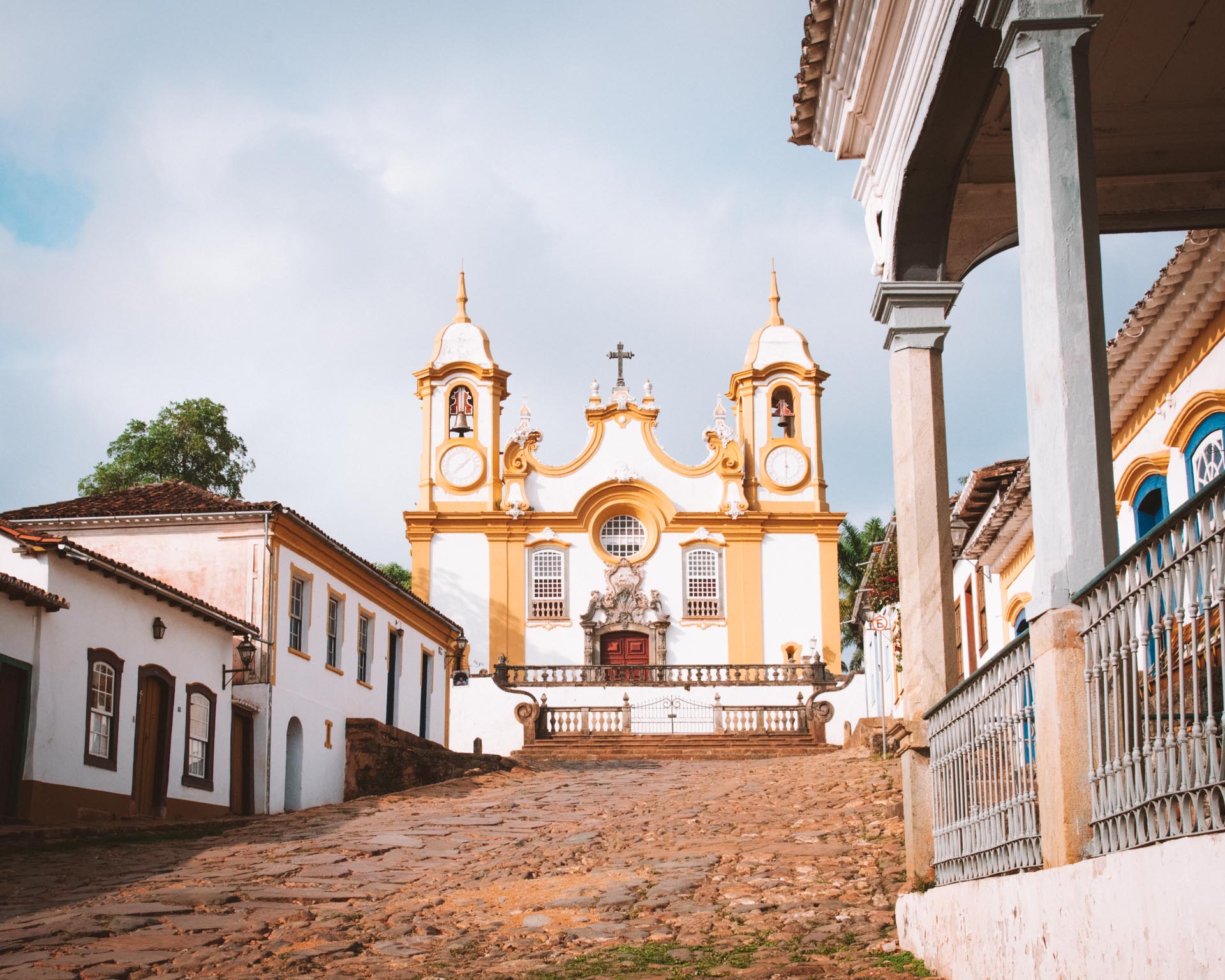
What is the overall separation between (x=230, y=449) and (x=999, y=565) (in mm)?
28474

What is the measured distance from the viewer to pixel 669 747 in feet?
103

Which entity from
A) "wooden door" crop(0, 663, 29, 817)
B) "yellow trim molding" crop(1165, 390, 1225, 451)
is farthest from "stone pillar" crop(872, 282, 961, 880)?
"wooden door" crop(0, 663, 29, 817)

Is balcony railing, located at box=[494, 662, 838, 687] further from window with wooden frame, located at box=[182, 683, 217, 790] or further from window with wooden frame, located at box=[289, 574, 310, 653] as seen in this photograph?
window with wooden frame, located at box=[182, 683, 217, 790]

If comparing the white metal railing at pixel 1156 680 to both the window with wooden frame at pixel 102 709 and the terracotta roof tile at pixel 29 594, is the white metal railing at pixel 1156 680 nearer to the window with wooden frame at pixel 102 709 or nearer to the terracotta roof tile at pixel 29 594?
the terracotta roof tile at pixel 29 594

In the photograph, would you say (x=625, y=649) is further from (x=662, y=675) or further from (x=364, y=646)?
(x=364, y=646)

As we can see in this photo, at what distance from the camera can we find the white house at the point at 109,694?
16609mm

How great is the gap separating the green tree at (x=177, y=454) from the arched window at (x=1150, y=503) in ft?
109

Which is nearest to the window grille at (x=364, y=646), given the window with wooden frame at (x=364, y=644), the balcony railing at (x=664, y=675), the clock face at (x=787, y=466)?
the window with wooden frame at (x=364, y=644)

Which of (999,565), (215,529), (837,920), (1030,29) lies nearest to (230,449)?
(215,529)

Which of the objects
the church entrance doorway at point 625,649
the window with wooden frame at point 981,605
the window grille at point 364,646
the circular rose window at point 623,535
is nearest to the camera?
the window with wooden frame at point 981,605

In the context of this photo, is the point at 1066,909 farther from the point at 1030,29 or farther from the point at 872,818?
the point at 872,818

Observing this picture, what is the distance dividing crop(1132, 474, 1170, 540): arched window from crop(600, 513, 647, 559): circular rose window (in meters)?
27.2

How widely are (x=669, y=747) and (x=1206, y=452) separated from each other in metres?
19.5

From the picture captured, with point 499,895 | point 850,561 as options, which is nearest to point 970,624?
point 499,895
